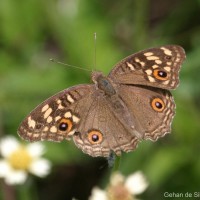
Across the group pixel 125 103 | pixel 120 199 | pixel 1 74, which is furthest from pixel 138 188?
pixel 1 74

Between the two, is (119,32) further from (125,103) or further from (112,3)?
(125,103)

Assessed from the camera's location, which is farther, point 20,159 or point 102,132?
point 20,159

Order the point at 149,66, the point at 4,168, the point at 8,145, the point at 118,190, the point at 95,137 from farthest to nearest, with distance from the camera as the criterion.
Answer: the point at 8,145 < the point at 4,168 < the point at 149,66 < the point at 95,137 < the point at 118,190

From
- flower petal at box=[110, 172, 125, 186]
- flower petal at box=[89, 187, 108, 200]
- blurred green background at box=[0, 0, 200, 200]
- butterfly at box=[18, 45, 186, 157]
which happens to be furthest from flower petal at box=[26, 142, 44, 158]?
flower petal at box=[110, 172, 125, 186]

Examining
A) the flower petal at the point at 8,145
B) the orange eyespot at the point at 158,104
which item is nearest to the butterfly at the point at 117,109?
the orange eyespot at the point at 158,104

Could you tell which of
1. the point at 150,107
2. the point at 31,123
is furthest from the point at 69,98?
the point at 150,107

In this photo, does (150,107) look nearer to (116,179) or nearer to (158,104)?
(158,104)
